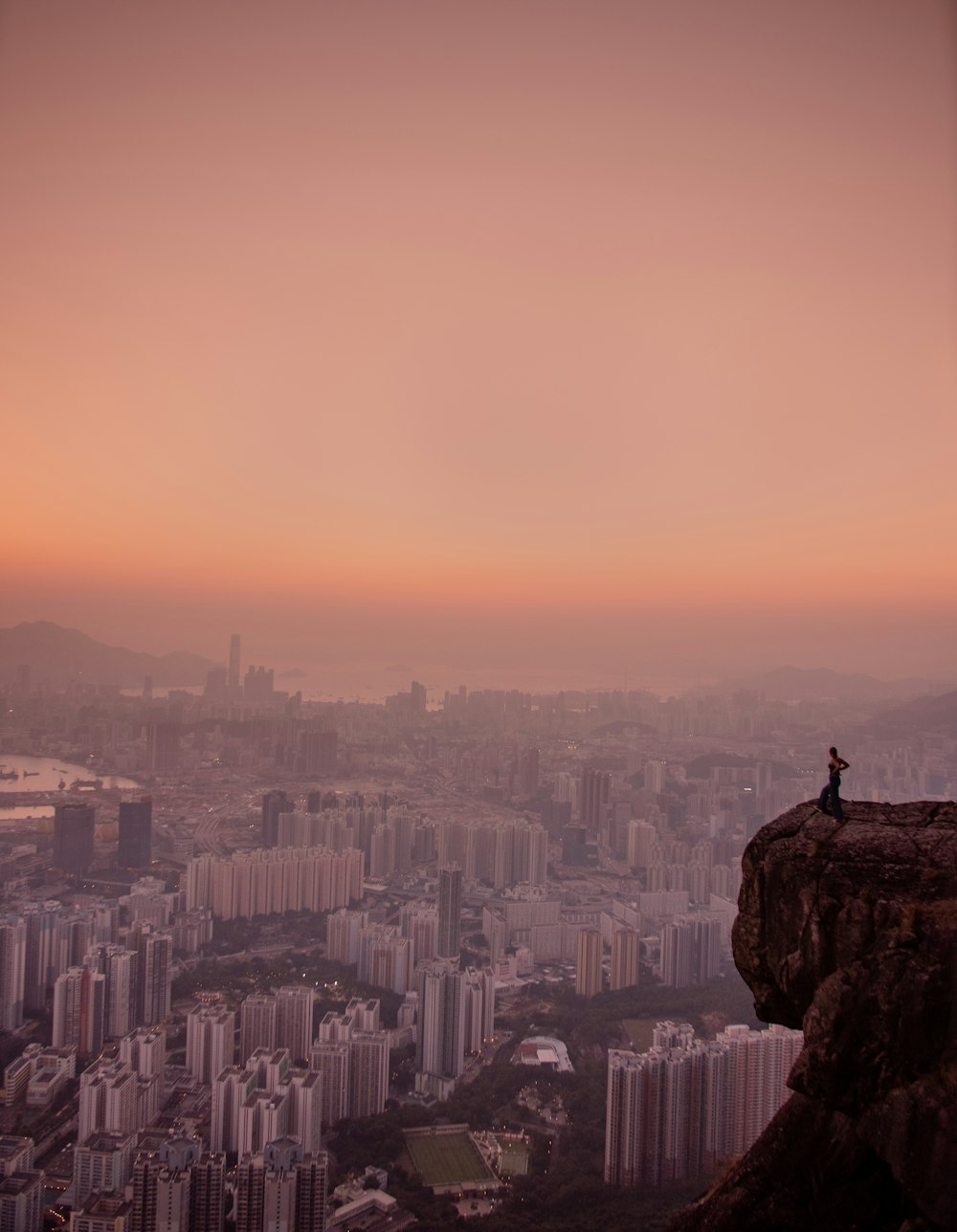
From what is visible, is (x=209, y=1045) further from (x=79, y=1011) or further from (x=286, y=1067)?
(x=79, y=1011)

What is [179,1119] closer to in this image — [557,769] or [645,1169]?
[645,1169]

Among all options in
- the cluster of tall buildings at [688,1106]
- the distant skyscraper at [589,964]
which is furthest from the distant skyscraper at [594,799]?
the cluster of tall buildings at [688,1106]

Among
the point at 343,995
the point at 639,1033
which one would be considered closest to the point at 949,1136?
the point at 639,1033

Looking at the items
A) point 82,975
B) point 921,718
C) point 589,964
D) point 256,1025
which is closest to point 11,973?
point 82,975

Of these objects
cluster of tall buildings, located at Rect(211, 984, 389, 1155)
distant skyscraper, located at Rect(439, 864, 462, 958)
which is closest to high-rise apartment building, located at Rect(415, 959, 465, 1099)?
cluster of tall buildings, located at Rect(211, 984, 389, 1155)

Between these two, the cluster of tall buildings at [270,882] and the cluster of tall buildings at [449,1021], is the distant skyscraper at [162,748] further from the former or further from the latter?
the cluster of tall buildings at [449,1021]
